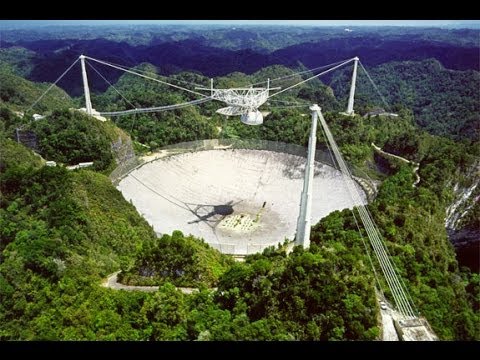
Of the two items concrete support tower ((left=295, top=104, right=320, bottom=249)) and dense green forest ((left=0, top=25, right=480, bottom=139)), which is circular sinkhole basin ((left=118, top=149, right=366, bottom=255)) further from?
dense green forest ((left=0, top=25, right=480, bottom=139))

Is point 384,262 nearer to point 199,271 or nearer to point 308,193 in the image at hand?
point 308,193

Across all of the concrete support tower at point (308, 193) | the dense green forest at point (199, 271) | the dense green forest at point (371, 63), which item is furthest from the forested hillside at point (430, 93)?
the concrete support tower at point (308, 193)

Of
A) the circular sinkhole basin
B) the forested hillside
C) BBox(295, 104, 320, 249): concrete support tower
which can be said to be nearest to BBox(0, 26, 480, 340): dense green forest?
BBox(295, 104, 320, 249): concrete support tower

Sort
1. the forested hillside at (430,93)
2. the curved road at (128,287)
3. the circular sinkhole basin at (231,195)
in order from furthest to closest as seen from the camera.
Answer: the forested hillside at (430,93) → the circular sinkhole basin at (231,195) → the curved road at (128,287)

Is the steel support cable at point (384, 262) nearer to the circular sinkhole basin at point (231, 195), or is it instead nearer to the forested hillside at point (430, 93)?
the circular sinkhole basin at point (231, 195)

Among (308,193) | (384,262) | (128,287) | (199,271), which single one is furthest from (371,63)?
(128,287)

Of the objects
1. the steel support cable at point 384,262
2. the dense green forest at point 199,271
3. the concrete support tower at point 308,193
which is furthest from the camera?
the concrete support tower at point 308,193

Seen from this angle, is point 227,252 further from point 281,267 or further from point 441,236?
point 441,236

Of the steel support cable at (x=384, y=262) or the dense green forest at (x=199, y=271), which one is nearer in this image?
the dense green forest at (x=199, y=271)
